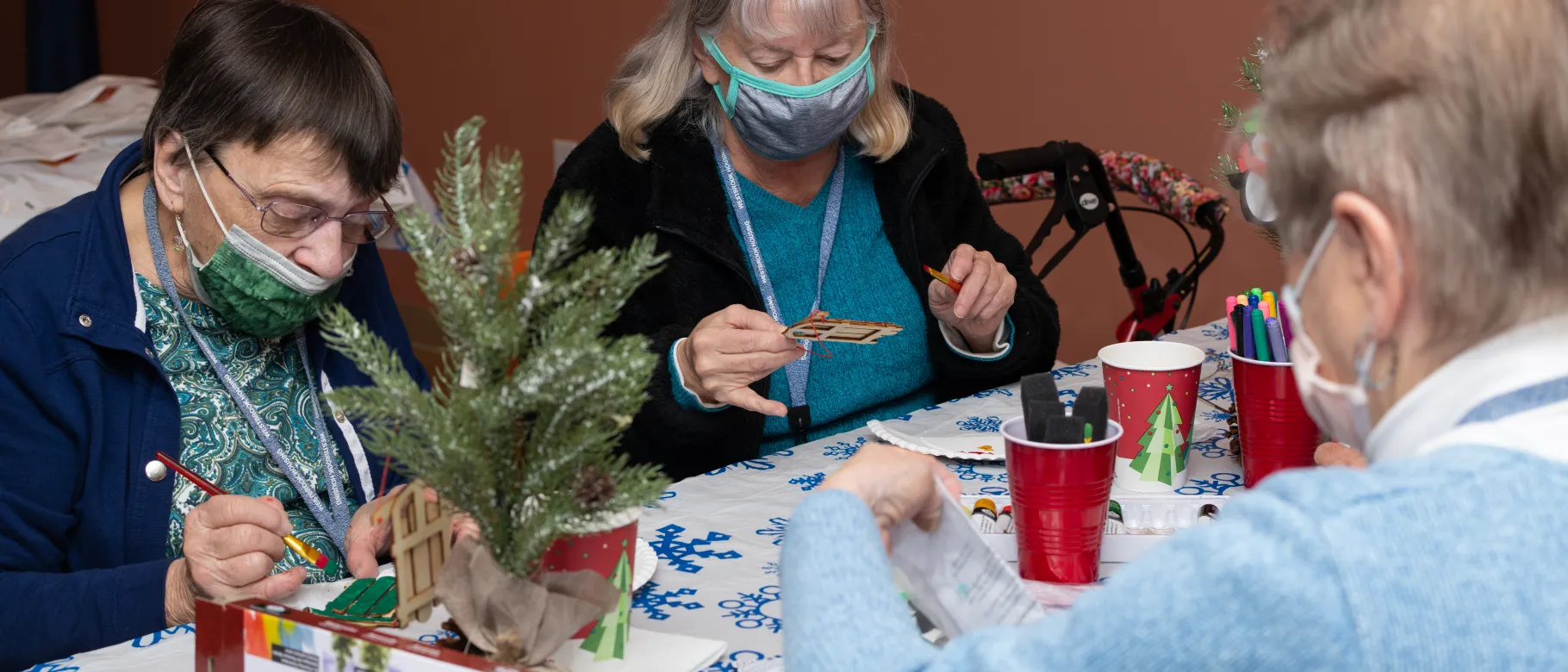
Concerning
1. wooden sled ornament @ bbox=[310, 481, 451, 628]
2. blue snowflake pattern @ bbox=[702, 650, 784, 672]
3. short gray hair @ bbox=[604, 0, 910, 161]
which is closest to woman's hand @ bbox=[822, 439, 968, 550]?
blue snowflake pattern @ bbox=[702, 650, 784, 672]

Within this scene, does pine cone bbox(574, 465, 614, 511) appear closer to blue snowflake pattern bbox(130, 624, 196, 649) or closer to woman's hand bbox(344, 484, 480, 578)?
woman's hand bbox(344, 484, 480, 578)

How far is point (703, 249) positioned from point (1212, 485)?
77cm

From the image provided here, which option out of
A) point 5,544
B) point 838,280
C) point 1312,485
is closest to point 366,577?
point 5,544

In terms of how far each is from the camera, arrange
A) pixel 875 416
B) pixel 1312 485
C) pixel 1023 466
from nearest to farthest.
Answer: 1. pixel 1312 485
2. pixel 1023 466
3. pixel 875 416

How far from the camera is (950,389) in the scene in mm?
1893

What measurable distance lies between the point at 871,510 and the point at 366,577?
0.53m

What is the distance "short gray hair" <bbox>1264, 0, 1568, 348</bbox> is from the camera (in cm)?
61

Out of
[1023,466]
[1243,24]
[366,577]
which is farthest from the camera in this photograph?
[1243,24]

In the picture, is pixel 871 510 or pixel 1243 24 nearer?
pixel 871 510

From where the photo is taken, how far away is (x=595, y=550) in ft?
2.81

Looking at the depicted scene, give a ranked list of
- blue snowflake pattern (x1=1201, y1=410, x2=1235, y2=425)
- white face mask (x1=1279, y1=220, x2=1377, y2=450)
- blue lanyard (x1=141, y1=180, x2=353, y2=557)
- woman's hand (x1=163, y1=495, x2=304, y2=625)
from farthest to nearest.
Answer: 1. blue snowflake pattern (x1=1201, y1=410, x2=1235, y2=425)
2. blue lanyard (x1=141, y1=180, x2=353, y2=557)
3. woman's hand (x1=163, y1=495, x2=304, y2=625)
4. white face mask (x1=1279, y1=220, x2=1377, y2=450)

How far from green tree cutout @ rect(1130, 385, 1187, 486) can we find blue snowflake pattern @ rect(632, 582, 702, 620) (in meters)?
0.51

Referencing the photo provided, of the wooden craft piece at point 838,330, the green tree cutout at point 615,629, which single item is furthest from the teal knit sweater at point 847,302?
the green tree cutout at point 615,629

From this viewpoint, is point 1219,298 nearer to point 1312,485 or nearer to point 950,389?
point 950,389
